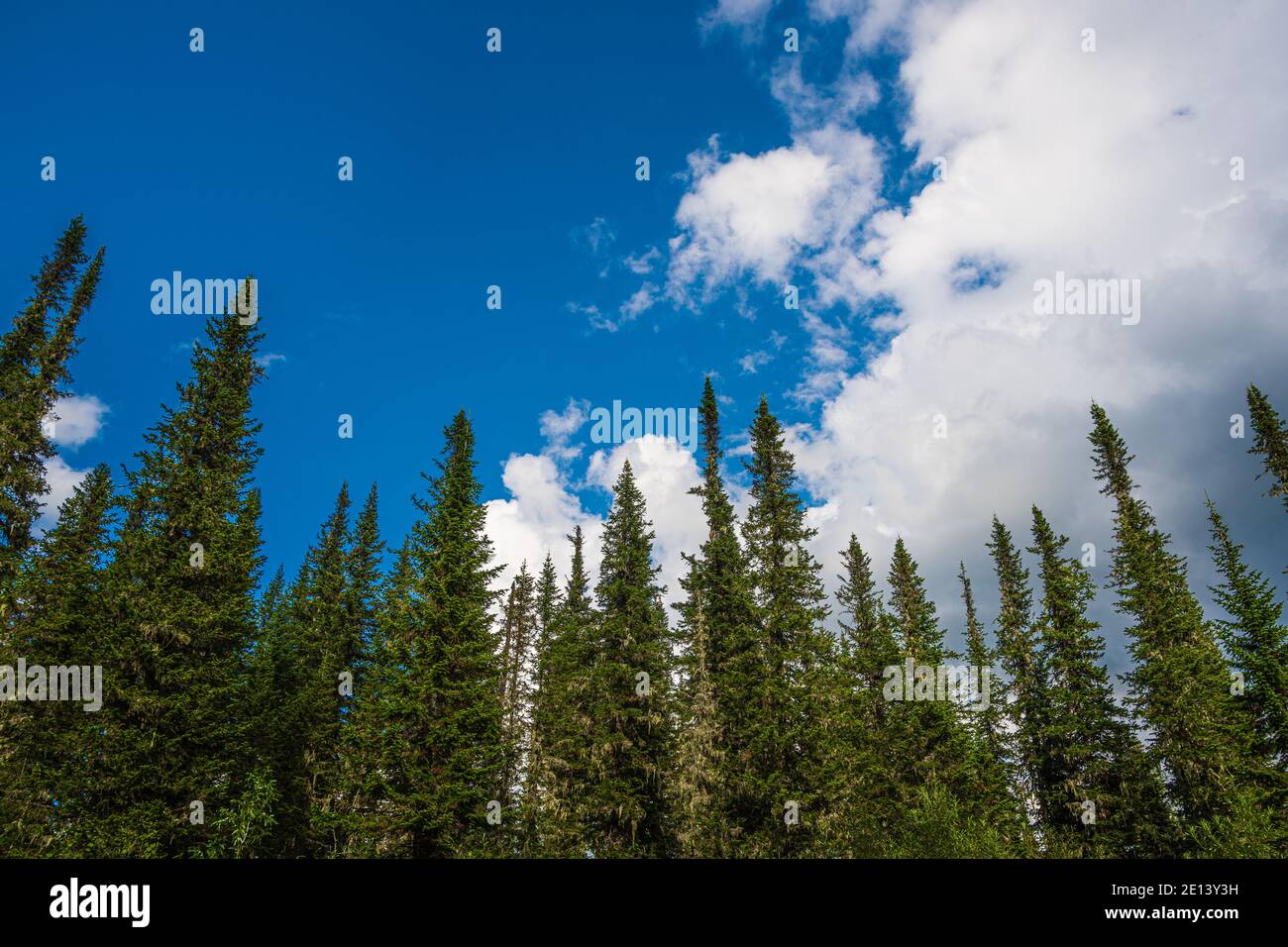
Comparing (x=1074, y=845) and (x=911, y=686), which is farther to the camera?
(x=911, y=686)

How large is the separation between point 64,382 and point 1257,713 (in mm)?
63896

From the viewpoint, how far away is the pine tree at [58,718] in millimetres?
22000

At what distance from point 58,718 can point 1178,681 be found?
51.8 m

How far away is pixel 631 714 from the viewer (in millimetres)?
31484

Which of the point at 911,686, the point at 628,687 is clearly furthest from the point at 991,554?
the point at 628,687

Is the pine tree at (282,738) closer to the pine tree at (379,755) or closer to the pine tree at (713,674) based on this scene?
the pine tree at (379,755)

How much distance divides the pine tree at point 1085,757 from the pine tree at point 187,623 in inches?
1452

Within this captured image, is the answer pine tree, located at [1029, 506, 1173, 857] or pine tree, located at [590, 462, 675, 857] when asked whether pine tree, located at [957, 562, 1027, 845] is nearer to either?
pine tree, located at [1029, 506, 1173, 857]

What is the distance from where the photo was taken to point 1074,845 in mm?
31984

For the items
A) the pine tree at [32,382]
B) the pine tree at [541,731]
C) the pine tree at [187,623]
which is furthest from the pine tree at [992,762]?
the pine tree at [32,382]

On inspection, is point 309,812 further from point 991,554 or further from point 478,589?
point 991,554

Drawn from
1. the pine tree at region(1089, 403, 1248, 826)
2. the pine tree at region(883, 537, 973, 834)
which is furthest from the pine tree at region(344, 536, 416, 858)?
the pine tree at region(1089, 403, 1248, 826)

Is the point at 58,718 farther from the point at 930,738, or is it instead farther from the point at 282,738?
the point at 930,738

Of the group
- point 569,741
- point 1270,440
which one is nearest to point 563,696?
point 569,741
